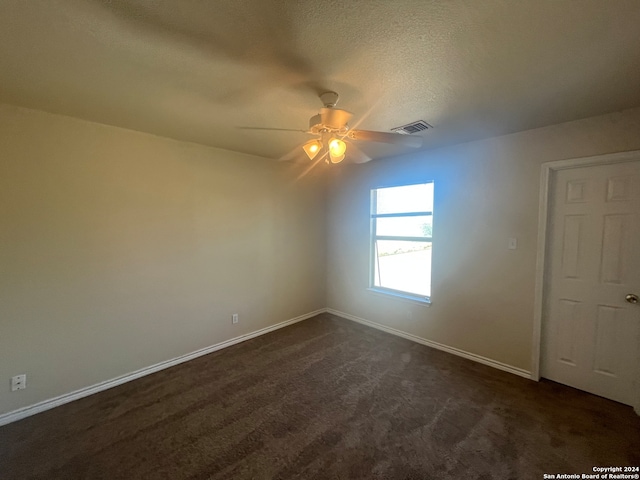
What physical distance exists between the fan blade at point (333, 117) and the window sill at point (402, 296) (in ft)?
8.34

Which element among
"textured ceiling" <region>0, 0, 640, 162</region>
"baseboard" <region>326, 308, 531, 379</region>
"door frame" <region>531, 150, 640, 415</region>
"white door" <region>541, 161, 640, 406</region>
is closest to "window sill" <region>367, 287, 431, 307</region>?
"baseboard" <region>326, 308, 531, 379</region>

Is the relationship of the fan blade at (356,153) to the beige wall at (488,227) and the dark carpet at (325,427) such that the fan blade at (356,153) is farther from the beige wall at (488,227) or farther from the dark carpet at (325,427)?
the dark carpet at (325,427)

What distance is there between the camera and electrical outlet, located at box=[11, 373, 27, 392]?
6.77ft

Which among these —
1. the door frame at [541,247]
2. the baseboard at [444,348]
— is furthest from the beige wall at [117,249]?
the door frame at [541,247]

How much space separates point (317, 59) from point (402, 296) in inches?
119

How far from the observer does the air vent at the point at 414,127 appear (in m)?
2.38

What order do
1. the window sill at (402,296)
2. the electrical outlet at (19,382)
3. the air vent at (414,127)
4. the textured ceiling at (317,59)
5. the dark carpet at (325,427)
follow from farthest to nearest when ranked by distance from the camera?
the window sill at (402,296)
the air vent at (414,127)
the electrical outlet at (19,382)
the dark carpet at (325,427)
the textured ceiling at (317,59)

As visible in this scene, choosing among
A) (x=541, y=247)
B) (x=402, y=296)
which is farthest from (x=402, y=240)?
(x=541, y=247)

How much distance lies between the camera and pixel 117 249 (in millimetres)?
2518

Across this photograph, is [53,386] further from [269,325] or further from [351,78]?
[351,78]

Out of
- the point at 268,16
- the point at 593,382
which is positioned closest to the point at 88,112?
the point at 268,16

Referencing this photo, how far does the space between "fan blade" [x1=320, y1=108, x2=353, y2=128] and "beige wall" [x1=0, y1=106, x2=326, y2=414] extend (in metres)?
1.91

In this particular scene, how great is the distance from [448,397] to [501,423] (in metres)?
0.40

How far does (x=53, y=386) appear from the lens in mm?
2225
